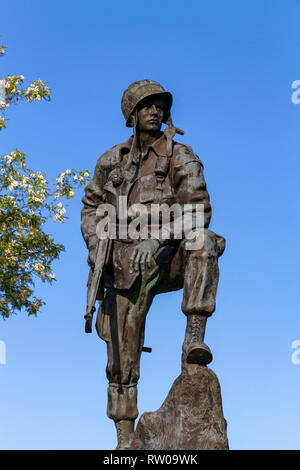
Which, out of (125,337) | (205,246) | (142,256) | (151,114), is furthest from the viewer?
(151,114)

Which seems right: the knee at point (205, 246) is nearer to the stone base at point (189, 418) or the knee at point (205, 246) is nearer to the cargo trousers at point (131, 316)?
the cargo trousers at point (131, 316)

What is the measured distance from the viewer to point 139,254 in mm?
8703

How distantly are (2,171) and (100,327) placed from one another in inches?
315

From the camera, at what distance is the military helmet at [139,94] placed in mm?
9438

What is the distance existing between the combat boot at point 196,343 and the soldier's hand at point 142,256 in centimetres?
69

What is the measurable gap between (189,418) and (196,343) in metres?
0.67

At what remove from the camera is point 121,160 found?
9.74m

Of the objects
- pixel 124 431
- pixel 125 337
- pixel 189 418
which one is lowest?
pixel 189 418

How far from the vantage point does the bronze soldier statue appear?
859cm

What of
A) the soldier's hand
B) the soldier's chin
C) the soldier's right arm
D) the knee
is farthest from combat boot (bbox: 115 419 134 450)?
the soldier's chin

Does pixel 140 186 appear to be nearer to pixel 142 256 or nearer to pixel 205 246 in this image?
pixel 142 256

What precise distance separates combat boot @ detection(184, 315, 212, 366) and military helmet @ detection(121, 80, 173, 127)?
2.43m

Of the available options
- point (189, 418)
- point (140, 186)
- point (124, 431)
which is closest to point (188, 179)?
point (140, 186)
